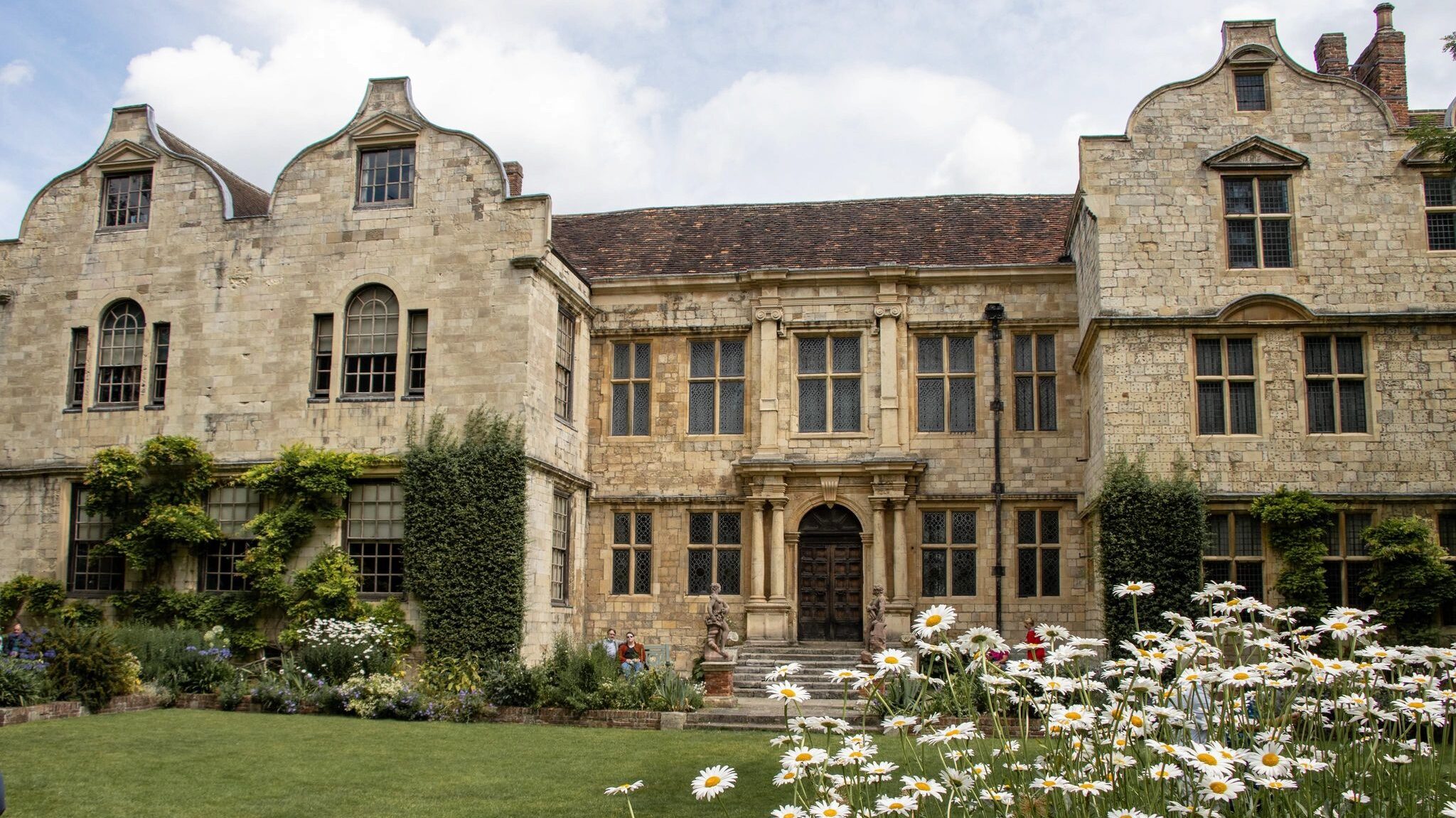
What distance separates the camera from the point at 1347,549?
59.3ft

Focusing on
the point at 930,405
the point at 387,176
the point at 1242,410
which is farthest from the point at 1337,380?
the point at 387,176

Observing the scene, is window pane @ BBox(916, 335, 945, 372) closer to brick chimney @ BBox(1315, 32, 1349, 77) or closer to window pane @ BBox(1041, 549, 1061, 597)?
window pane @ BBox(1041, 549, 1061, 597)

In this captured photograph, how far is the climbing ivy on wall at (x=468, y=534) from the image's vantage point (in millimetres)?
18656

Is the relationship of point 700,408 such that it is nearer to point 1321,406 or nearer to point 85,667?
point 1321,406

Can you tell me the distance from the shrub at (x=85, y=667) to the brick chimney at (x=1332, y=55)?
73.1 ft

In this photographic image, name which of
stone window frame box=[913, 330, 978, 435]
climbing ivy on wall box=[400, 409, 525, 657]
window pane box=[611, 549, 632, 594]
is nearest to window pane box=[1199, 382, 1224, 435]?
stone window frame box=[913, 330, 978, 435]

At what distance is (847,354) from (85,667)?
534 inches

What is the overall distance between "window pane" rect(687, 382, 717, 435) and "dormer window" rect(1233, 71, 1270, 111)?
10424mm

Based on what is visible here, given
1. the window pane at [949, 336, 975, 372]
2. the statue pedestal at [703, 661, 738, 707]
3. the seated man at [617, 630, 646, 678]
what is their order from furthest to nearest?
the window pane at [949, 336, 975, 372] → the seated man at [617, 630, 646, 678] → the statue pedestal at [703, 661, 738, 707]

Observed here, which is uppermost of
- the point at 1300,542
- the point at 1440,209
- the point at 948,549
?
the point at 1440,209

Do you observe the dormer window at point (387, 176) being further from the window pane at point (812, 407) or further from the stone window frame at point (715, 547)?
the window pane at point (812, 407)

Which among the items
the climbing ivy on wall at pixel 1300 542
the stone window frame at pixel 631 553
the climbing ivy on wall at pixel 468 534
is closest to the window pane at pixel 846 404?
the stone window frame at pixel 631 553

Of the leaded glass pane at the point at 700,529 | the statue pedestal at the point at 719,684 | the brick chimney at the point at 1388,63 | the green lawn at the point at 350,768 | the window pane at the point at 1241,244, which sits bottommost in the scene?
the green lawn at the point at 350,768

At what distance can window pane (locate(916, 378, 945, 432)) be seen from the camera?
72.7ft
